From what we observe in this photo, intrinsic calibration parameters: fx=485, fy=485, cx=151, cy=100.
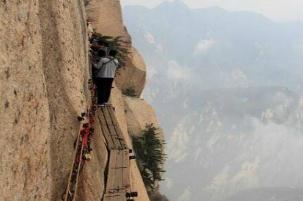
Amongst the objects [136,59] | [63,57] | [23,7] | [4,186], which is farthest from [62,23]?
[136,59]

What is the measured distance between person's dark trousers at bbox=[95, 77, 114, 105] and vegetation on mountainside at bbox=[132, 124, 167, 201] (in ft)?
61.7

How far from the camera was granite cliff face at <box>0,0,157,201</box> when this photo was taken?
7938 mm

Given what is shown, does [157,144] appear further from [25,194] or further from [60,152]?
[25,194]

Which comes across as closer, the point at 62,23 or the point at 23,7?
the point at 23,7

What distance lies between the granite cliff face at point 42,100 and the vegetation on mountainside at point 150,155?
2059 centimetres

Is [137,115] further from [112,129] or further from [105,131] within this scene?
[105,131]

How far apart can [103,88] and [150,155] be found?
2108cm

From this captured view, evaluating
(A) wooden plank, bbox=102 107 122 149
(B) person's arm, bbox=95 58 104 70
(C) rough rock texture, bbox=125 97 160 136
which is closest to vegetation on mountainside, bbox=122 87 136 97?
(C) rough rock texture, bbox=125 97 160 136

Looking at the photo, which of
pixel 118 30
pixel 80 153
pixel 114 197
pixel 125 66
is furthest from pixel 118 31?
pixel 114 197

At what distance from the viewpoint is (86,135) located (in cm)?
1367

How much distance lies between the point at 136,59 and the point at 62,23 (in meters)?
33.2

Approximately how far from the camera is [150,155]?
37.6 m

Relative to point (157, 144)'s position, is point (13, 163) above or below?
above

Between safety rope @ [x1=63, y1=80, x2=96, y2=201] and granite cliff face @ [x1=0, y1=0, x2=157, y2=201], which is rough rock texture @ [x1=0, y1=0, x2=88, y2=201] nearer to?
granite cliff face @ [x1=0, y1=0, x2=157, y2=201]
